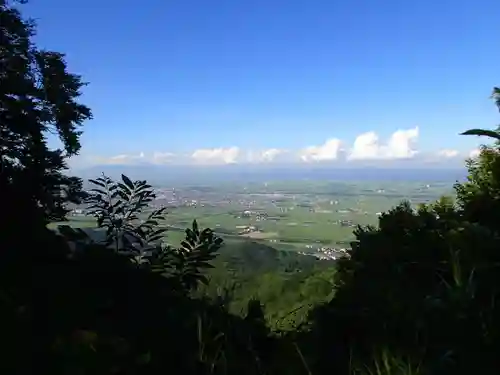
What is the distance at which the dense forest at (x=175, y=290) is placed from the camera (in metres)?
2.52

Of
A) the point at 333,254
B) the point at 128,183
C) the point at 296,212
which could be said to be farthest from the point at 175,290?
the point at 296,212

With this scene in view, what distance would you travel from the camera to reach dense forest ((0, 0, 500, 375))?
8.27 ft

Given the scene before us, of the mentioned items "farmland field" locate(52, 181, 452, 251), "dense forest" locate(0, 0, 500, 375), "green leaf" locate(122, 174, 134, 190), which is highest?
"green leaf" locate(122, 174, 134, 190)

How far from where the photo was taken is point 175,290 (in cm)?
373

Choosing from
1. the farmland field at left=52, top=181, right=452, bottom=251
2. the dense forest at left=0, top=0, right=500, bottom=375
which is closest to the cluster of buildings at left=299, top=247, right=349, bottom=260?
the dense forest at left=0, top=0, right=500, bottom=375

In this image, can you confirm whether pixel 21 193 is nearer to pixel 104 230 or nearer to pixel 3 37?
pixel 104 230

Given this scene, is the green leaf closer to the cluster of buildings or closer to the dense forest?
the dense forest

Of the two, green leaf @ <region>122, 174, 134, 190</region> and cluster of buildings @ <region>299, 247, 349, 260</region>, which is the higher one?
green leaf @ <region>122, 174, 134, 190</region>

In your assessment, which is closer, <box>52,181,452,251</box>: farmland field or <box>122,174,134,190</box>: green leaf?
<box>122,174,134,190</box>: green leaf

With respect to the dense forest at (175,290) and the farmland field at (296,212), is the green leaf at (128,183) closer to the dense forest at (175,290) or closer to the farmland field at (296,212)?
the dense forest at (175,290)

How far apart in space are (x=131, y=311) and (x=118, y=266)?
68 centimetres

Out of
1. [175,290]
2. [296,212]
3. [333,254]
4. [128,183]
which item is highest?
[128,183]

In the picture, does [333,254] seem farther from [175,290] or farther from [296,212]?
[296,212]

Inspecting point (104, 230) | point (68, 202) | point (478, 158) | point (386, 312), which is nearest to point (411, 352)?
point (386, 312)
